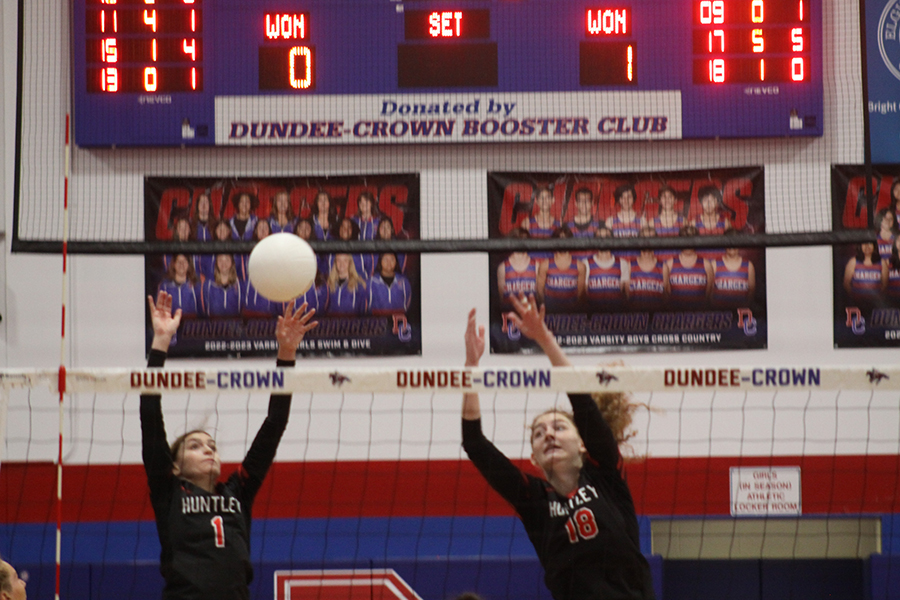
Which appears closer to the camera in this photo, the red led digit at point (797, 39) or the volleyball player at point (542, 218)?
the red led digit at point (797, 39)

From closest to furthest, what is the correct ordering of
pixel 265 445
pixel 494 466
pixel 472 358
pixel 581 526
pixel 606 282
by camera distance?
pixel 581 526 < pixel 494 466 < pixel 472 358 < pixel 265 445 < pixel 606 282

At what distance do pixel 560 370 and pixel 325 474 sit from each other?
152 inches

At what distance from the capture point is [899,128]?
7.52 metres

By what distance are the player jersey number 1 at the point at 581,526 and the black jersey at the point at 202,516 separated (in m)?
1.47

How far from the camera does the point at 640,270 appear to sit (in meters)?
7.50

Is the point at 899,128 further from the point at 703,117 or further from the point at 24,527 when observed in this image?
the point at 24,527

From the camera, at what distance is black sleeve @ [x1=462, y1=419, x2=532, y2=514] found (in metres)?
3.99

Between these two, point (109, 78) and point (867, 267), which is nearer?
point (109, 78)

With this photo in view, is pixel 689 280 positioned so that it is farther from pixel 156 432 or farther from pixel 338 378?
pixel 156 432

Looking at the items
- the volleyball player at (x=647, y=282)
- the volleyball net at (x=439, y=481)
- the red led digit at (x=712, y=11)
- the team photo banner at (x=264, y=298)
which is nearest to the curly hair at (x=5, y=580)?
the volleyball net at (x=439, y=481)

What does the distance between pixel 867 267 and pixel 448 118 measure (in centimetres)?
363

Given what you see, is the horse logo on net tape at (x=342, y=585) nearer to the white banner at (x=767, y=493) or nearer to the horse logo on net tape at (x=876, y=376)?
the white banner at (x=767, y=493)

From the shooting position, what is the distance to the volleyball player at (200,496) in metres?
4.19

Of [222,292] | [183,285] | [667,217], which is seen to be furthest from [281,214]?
[667,217]
